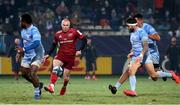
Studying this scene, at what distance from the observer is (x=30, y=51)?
17344 millimetres

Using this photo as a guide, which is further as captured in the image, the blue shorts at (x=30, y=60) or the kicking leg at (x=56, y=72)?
the kicking leg at (x=56, y=72)

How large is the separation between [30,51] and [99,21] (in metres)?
19.6

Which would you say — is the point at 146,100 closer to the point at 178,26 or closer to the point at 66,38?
the point at 66,38

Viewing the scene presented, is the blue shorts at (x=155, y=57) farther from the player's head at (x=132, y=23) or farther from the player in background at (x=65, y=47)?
the player in background at (x=65, y=47)

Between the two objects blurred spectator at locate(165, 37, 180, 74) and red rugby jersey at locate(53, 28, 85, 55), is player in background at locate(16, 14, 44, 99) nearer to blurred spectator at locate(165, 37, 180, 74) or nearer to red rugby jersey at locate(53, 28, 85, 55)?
red rugby jersey at locate(53, 28, 85, 55)

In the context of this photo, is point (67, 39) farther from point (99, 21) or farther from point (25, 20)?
point (99, 21)

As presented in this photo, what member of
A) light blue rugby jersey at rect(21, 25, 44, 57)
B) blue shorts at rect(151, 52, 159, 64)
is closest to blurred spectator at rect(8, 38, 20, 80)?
blue shorts at rect(151, 52, 159, 64)

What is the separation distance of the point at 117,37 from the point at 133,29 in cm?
1669

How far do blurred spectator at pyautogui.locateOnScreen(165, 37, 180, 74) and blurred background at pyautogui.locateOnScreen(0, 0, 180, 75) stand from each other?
0.54m

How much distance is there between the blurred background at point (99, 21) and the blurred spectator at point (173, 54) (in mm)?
539

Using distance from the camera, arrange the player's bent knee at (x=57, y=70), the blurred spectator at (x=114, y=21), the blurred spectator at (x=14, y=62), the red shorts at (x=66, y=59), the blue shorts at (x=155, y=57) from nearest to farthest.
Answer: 1. the player's bent knee at (x=57, y=70)
2. the red shorts at (x=66, y=59)
3. the blue shorts at (x=155, y=57)
4. the blurred spectator at (x=14, y=62)
5. the blurred spectator at (x=114, y=21)

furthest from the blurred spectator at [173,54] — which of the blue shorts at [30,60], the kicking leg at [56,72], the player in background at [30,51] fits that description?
the player in background at [30,51]

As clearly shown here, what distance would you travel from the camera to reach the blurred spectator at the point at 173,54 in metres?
33.2

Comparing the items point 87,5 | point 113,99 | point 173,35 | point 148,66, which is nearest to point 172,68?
point 173,35
